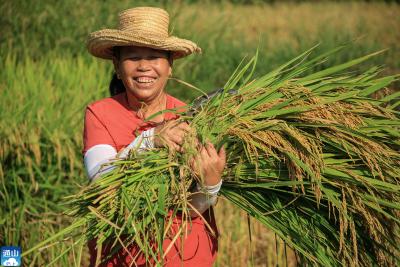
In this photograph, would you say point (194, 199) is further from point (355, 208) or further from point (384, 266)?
point (384, 266)

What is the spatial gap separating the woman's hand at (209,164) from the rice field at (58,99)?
0.47 meters

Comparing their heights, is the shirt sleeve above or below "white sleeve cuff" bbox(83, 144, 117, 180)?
above

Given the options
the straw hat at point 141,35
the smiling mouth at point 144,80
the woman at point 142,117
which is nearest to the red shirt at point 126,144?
the woman at point 142,117

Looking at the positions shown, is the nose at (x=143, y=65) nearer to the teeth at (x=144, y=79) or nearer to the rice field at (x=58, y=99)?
the teeth at (x=144, y=79)

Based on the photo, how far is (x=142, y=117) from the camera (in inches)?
99.0

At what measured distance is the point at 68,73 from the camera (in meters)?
4.99

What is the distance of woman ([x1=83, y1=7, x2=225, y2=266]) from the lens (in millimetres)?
2230

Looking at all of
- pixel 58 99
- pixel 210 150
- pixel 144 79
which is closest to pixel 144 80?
pixel 144 79

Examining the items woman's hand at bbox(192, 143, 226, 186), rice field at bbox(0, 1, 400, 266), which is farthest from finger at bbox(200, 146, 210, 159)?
rice field at bbox(0, 1, 400, 266)

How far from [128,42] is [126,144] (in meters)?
0.37

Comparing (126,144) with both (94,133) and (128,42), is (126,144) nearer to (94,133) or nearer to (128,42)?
(94,133)

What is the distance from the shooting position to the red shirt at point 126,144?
7.69ft

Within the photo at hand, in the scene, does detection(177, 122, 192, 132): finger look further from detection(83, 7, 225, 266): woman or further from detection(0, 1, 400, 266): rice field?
detection(0, 1, 400, 266): rice field

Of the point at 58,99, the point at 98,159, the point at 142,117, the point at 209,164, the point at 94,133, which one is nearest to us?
the point at 209,164
